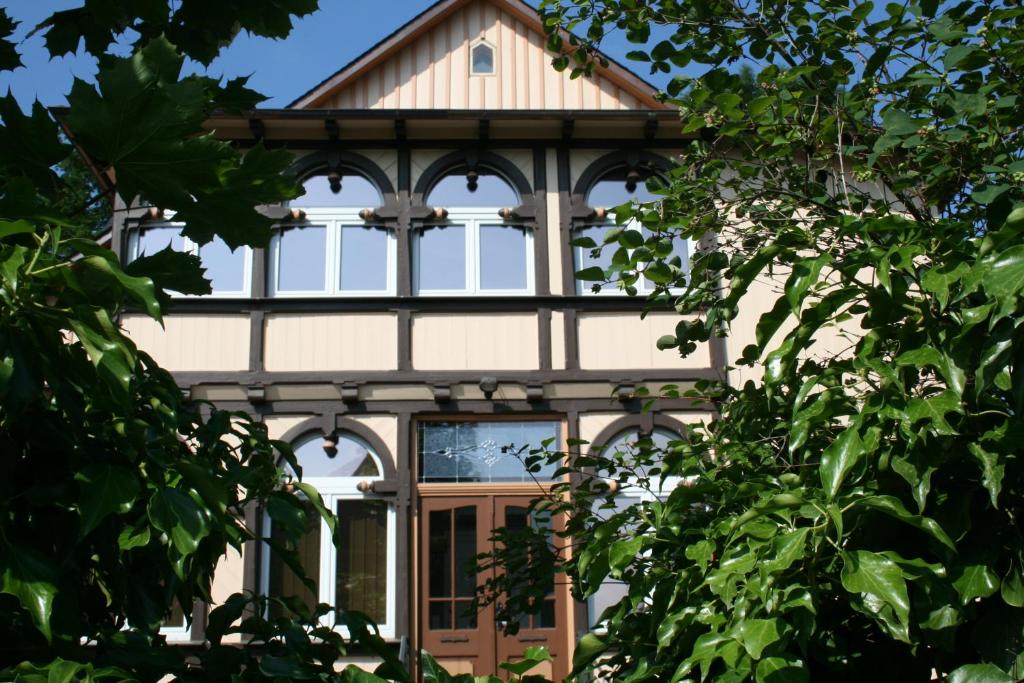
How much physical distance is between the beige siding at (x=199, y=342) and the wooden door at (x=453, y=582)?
231cm

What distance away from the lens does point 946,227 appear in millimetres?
2322

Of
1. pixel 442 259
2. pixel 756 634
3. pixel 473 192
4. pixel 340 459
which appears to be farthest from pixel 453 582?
pixel 756 634

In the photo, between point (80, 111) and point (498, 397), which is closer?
point (80, 111)

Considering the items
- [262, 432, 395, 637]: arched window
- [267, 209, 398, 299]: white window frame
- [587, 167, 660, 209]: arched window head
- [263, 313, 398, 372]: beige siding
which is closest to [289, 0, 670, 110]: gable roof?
[587, 167, 660, 209]: arched window head

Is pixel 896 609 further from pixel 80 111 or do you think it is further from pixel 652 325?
pixel 652 325

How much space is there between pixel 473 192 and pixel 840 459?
9.37 m

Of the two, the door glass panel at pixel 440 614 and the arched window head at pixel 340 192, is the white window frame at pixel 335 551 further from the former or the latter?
the arched window head at pixel 340 192

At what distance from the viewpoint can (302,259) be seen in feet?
35.5

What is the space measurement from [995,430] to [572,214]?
8995 mm

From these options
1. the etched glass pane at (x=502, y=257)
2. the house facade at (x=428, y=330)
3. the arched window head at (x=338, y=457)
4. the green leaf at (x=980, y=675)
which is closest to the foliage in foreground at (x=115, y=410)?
the green leaf at (x=980, y=675)

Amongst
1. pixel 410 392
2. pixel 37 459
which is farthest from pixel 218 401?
pixel 37 459

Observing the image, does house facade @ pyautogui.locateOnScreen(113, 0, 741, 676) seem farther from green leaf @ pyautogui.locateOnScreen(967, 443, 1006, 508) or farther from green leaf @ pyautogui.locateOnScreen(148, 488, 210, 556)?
green leaf @ pyautogui.locateOnScreen(148, 488, 210, 556)

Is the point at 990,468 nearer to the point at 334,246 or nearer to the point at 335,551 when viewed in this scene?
the point at 335,551

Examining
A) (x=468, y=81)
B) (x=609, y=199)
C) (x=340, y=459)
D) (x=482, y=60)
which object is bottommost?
(x=340, y=459)
